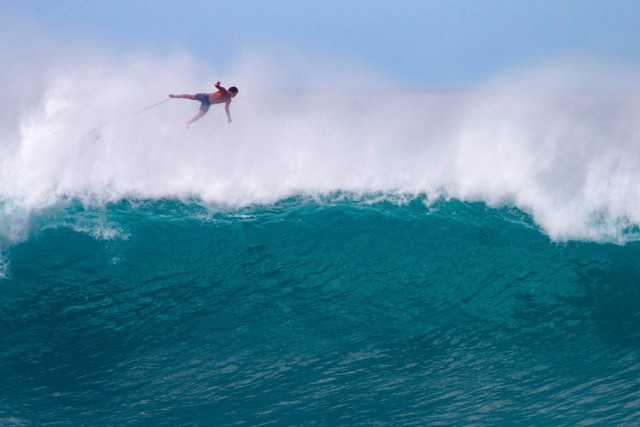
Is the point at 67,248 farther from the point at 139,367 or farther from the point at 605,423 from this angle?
the point at 605,423

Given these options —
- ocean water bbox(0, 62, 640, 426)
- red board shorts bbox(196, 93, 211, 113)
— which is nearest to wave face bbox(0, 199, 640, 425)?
ocean water bbox(0, 62, 640, 426)

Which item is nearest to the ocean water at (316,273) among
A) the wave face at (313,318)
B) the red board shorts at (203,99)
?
the wave face at (313,318)

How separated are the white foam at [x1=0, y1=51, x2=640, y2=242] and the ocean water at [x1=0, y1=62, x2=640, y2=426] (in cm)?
6

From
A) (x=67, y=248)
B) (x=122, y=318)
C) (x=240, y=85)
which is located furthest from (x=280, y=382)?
(x=240, y=85)

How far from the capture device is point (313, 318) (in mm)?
9477

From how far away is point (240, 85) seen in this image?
2131 cm

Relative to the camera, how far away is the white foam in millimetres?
11820

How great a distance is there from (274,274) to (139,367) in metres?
2.78

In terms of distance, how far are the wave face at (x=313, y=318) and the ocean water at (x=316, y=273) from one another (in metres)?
0.03

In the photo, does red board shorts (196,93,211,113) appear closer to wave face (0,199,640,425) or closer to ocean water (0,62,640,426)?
ocean water (0,62,640,426)

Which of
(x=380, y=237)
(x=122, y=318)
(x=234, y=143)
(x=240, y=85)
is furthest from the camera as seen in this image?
(x=240, y=85)

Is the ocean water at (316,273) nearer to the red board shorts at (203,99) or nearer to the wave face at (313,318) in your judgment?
the wave face at (313,318)

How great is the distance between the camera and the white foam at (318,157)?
1182cm

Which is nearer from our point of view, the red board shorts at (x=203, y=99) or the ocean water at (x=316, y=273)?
the ocean water at (x=316, y=273)
